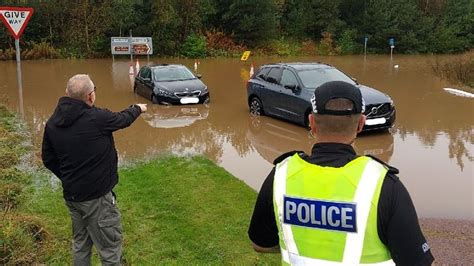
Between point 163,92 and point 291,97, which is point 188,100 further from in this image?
point 291,97

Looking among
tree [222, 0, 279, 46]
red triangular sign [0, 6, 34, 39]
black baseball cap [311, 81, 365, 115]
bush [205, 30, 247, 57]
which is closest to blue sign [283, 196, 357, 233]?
black baseball cap [311, 81, 365, 115]

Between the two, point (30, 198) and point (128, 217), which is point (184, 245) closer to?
point (128, 217)

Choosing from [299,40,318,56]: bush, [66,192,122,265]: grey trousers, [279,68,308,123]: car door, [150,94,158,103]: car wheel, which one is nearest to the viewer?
[66,192,122,265]: grey trousers

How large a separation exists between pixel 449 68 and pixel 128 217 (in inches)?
663

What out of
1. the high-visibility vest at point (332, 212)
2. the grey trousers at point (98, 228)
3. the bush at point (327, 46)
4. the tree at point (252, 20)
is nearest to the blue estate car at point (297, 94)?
the grey trousers at point (98, 228)

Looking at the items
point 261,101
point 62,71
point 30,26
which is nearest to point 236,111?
point 261,101

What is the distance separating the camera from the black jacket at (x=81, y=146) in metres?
4.41

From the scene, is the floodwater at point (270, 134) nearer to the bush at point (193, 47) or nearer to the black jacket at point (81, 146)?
the black jacket at point (81, 146)

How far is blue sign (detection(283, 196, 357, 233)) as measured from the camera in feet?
6.97

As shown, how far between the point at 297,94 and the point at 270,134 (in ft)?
3.69

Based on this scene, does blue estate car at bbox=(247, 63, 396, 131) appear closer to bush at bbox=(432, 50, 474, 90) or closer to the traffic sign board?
bush at bbox=(432, 50, 474, 90)

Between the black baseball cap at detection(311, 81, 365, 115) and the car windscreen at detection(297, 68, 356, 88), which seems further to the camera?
the car windscreen at detection(297, 68, 356, 88)

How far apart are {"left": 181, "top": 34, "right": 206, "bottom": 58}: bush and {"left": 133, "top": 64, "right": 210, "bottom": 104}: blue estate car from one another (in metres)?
15.6

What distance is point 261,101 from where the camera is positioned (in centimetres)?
1375
